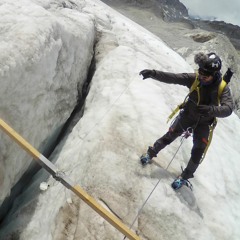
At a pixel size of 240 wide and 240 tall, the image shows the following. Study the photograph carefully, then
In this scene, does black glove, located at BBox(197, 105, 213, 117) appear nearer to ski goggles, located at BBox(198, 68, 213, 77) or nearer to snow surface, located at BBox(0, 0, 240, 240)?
ski goggles, located at BBox(198, 68, 213, 77)

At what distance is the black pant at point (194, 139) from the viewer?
23.2 ft

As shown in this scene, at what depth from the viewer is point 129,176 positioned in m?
7.13

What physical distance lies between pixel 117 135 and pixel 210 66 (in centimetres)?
257

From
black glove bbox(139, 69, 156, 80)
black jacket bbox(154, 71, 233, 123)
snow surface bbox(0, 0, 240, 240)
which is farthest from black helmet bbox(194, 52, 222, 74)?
snow surface bbox(0, 0, 240, 240)

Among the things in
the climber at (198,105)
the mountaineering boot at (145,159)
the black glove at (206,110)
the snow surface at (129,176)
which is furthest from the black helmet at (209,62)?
the snow surface at (129,176)

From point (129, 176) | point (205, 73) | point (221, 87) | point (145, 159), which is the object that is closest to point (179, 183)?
point (145, 159)

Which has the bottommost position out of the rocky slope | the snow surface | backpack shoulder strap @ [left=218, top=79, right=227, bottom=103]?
the rocky slope

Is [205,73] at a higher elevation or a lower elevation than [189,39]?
higher

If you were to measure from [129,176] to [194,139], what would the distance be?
1390 millimetres

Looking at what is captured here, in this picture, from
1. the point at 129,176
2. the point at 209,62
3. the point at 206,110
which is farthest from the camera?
the point at 129,176

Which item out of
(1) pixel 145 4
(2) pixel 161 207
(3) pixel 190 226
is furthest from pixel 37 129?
(1) pixel 145 4

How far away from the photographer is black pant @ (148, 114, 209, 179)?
7.06 meters

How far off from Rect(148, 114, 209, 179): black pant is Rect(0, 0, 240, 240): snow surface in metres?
0.36

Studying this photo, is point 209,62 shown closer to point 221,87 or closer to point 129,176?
point 221,87
